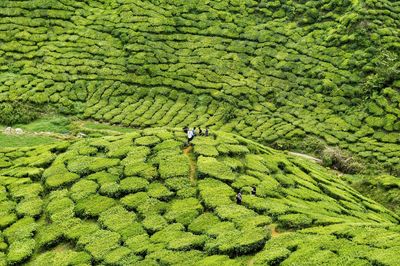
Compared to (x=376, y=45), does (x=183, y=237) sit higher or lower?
lower

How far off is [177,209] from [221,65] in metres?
19.5

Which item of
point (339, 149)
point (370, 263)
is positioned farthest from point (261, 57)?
point (370, 263)

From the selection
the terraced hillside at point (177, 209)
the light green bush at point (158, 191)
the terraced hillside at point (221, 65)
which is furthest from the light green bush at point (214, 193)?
the terraced hillside at point (221, 65)

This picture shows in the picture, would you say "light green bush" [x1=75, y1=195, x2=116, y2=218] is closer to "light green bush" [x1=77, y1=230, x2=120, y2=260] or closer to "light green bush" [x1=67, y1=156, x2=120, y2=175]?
"light green bush" [x1=77, y1=230, x2=120, y2=260]

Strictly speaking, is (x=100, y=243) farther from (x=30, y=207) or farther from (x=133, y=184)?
(x=30, y=207)

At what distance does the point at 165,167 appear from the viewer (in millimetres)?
18828

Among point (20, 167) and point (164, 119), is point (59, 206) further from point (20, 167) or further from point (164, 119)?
point (164, 119)

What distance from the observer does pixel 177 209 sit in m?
16.8

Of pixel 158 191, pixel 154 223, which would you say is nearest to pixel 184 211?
pixel 154 223

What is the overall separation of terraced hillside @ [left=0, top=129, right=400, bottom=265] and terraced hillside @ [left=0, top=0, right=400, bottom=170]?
836 centimetres

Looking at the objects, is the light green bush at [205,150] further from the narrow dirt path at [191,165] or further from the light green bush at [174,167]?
the light green bush at [174,167]

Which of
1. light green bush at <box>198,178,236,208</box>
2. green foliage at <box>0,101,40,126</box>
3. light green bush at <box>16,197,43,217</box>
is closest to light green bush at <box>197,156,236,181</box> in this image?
light green bush at <box>198,178,236,208</box>

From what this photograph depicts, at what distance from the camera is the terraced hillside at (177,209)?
46.7ft

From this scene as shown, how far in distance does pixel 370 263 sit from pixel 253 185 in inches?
251
